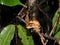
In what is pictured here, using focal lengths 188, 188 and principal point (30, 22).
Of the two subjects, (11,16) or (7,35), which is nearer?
(7,35)

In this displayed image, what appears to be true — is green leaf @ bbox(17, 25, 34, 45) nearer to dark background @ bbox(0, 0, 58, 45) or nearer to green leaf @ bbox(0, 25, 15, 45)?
green leaf @ bbox(0, 25, 15, 45)

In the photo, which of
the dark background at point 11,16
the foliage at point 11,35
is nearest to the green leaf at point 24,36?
the foliage at point 11,35

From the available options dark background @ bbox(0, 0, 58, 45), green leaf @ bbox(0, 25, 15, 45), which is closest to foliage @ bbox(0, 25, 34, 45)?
green leaf @ bbox(0, 25, 15, 45)

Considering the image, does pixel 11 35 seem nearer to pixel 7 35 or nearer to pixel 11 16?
pixel 7 35

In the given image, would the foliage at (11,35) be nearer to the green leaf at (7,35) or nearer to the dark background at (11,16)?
the green leaf at (7,35)

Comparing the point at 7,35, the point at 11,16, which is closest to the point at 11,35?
the point at 7,35

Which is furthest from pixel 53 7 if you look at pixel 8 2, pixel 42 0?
pixel 8 2

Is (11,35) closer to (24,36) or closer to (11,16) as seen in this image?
(24,36)

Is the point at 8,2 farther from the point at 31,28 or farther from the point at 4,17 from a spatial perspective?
the point at 4,17

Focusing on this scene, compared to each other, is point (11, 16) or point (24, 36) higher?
point (11, 16)
